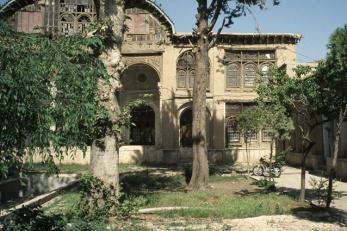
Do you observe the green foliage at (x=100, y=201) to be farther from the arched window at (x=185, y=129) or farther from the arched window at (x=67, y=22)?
the arched window at (x=67, y=22)

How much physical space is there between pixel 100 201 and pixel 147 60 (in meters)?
19.7

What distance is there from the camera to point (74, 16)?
2886 cm

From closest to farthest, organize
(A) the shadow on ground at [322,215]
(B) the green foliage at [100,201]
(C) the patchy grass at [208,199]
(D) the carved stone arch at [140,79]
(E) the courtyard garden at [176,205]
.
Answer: (E) the courtyard garden at [176,205]
(B) the green foliage at [100,201]
(A) the shadow on ground at [322,215]
(C) the patchy grass at [208,199]
(D) the carved stone arch at [140,79]

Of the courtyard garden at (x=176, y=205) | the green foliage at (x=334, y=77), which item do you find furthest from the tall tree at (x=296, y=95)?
the courtyard garden at (x=176, y=205)

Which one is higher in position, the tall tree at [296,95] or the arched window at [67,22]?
the arched window at [67,22]

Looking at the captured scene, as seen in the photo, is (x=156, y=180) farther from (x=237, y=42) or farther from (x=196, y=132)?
(x=237, y=42)

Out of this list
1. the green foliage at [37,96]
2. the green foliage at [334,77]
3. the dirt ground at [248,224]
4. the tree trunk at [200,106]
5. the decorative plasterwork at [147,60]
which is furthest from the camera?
the decorative plasterwork at [147,60]

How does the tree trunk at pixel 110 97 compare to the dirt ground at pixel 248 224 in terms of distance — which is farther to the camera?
the tree trunk at pixel 110 97


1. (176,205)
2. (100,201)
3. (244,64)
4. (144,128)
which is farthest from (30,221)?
(244,64)

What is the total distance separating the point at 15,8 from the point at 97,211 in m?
22.2

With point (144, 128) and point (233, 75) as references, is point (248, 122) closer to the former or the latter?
point (233, 75)

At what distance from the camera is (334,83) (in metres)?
10.8

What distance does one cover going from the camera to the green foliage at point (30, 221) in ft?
20.6

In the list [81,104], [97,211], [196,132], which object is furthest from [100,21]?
[196,132]
